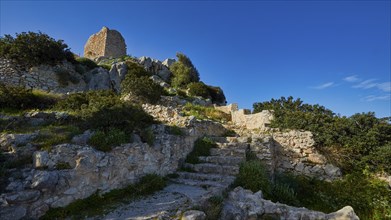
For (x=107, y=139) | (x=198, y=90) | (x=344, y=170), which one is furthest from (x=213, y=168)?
(x=198, y=90)

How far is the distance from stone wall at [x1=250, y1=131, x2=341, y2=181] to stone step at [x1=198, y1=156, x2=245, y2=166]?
1.45 m

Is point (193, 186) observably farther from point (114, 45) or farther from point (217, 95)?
point (114, 45)

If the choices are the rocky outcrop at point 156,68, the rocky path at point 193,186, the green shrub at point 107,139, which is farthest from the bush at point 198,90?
the green shrub at point 107,139

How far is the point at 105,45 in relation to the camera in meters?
32.9

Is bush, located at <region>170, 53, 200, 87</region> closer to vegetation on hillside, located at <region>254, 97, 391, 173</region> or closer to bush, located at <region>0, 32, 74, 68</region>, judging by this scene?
bush, located at <region>0, 32, 74, 68</region>

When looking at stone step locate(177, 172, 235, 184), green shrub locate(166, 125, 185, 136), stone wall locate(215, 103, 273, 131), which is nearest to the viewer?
stone step locate(177, 172, 235, 184)

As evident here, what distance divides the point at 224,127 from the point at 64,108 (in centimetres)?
801

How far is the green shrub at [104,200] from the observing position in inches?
172

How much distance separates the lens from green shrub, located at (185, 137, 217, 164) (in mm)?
8758

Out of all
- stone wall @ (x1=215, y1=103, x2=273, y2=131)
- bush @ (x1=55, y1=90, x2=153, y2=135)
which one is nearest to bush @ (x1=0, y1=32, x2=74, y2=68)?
bush @ (x1=55, y1=90, x2=153, y2=135)

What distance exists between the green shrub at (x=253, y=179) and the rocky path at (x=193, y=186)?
0.26 m

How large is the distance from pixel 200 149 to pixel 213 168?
1.57m

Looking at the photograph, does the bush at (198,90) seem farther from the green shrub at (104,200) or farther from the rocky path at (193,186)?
the green shrub at (104,200)

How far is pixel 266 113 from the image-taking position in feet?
44.0
